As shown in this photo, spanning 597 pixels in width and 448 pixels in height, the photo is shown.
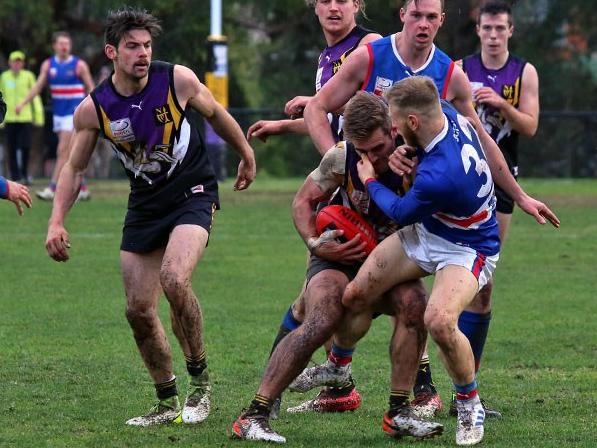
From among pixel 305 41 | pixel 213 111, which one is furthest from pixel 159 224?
pixel 305 41

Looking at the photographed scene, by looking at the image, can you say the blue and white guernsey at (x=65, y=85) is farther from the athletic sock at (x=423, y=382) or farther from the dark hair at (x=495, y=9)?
the athletic sock at (x=423, y=382)

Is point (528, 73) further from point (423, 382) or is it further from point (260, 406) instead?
point (260, 406)

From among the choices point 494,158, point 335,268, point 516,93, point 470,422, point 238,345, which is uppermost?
point 516,93

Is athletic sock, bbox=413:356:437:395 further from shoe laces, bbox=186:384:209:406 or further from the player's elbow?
the player's elbow

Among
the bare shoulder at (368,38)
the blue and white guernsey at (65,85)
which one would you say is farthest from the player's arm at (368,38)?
the blue and white guernsey at (65,85)

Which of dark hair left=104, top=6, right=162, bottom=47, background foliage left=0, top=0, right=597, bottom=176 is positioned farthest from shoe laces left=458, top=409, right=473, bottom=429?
background foliage left=0, top=0, right=597, bottom=176

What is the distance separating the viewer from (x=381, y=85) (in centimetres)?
679

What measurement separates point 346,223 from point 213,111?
1.05m

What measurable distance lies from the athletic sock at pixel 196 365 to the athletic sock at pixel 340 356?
647 millimetres

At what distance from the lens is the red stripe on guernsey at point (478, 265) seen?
6141 mm

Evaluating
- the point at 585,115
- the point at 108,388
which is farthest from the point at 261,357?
the point at 585,115

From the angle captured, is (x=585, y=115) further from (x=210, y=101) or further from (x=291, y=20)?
(x=210, y=101)

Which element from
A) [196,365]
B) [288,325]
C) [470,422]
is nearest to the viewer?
[470,422]

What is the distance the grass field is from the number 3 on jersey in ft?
3.82
